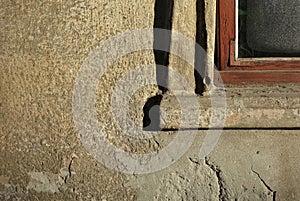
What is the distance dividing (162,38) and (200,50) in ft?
0.52

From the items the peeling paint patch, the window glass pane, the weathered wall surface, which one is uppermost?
the window glass pane

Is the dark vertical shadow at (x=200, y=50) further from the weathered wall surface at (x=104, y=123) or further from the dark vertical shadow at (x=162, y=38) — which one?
the dark vertical shadow at (x=162, y=38)

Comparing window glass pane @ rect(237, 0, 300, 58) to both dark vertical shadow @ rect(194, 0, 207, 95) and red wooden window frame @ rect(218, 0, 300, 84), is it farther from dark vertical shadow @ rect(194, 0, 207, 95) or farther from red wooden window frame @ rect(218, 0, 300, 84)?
dark vertical shadow @ rect(194, 0, 207, 95)

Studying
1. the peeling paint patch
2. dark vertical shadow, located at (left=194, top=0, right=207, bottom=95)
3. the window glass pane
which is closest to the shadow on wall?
dark vertical shadow, located at (left=194, top=0, right=207, bottom=95)

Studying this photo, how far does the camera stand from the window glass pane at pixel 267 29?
2.61 metres

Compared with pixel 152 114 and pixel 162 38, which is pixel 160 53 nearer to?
pixel 162 38

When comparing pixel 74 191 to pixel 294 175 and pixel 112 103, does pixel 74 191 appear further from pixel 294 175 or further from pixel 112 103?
pixel 294 175

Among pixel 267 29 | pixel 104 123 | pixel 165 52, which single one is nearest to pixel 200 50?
pixel 165 52

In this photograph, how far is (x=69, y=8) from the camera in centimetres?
238

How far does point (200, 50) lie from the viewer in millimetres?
2541

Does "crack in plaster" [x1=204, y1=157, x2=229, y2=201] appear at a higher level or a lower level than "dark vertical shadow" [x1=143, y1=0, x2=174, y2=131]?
lower

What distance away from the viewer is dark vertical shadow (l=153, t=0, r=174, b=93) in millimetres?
2490

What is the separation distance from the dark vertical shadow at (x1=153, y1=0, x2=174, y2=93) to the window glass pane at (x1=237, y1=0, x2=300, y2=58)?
1.03 ft

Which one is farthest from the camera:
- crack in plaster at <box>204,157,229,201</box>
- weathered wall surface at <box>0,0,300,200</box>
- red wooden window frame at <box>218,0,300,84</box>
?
red wooden window frame at <box>218,0,300,84</box>
